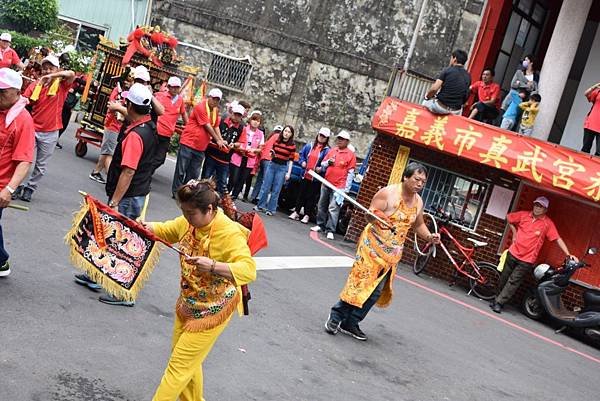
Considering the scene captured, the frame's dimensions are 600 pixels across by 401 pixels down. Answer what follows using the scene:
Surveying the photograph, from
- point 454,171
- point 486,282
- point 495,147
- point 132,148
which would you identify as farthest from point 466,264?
point 132,148

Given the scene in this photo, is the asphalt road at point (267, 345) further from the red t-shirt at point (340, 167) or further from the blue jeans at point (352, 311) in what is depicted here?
the red t-shirt at point (340, 167)

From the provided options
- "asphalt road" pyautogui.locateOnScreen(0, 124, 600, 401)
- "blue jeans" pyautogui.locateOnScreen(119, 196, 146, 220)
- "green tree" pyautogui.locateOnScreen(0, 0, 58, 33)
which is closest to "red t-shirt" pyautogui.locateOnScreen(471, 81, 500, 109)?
"asphalt road" pyautogui.locateOnScreen(0, 124, 600, 401)

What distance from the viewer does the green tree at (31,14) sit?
25250 mm

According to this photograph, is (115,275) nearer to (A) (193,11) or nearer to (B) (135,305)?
(B) (135,305)

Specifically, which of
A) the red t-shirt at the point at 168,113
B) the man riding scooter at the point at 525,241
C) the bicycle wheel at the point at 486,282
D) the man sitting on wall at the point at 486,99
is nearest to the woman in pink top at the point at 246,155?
the red t-shirt at the point at 168,113

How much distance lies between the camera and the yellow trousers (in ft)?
15.7

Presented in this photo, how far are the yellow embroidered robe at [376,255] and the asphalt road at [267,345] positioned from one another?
558 mm

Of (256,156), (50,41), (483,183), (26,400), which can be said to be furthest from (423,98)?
(50,41)

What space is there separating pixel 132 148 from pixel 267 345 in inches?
87.2

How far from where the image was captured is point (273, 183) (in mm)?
16203

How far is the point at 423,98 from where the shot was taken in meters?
15.9

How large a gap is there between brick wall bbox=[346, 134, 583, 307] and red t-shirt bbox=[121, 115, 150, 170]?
8646mm

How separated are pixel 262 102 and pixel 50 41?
23.2 ft

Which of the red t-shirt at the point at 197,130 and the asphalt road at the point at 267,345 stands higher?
the red t-shirt at the point at 197,130
